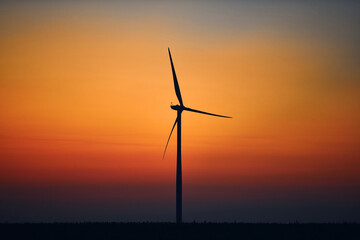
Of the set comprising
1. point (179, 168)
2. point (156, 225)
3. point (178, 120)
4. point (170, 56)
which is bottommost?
point (156, 225)

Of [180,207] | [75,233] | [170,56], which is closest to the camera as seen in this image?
[75,233]

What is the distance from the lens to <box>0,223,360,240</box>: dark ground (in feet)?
207

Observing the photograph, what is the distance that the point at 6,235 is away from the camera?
6425 centimetres

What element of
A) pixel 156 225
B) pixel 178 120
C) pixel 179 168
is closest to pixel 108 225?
pixel 156 225

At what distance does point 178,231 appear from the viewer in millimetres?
67438

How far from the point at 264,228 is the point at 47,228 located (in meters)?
22.7

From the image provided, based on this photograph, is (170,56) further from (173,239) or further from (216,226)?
(173,239)

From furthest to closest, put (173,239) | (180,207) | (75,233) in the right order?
(180,207)
(75,233)
(173,239)

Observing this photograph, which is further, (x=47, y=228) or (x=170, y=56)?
(x=170, y=56)

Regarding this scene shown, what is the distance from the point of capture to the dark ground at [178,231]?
63.2m

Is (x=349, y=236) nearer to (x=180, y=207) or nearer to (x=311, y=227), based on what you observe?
(x=311, y=227)

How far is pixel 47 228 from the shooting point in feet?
234

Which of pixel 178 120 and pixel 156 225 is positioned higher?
pixel 178 120

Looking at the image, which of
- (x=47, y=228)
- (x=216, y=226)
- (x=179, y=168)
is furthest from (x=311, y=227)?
(x=47, y=228)
